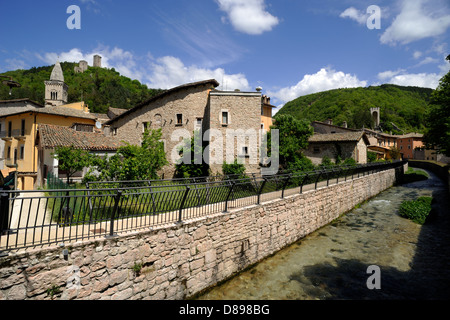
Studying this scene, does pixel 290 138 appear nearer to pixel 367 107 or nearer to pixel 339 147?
pixel 339 147

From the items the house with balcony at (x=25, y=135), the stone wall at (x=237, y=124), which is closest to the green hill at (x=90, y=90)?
the house with balcony at (x=25, y=135)

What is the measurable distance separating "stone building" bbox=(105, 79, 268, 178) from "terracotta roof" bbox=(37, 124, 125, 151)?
5530mm

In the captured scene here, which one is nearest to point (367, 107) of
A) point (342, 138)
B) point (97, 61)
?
point (342, 138)

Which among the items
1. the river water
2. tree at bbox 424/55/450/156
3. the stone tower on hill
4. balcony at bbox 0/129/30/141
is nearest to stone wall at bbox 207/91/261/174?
the river water

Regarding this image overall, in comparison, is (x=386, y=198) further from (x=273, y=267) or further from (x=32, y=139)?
(x=32, y=139)

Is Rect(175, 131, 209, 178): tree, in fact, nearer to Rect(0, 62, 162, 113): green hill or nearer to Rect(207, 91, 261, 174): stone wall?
Rect(207, 91, 261, 174): stone wall

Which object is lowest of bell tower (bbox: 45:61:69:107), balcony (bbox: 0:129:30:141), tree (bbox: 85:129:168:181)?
tree (bbox: 85:129:168:181)

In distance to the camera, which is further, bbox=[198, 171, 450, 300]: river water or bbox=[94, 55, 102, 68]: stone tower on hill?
bbox=[94, 55, 102, 68]: stone tower on hill

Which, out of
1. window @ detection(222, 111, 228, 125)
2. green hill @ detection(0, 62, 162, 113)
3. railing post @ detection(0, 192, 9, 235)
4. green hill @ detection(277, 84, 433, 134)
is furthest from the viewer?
green hill @ detection(277, 84, 433, 134)

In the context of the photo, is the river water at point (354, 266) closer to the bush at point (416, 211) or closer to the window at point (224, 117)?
the bush at point (416, 211)

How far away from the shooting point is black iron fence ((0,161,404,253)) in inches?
177

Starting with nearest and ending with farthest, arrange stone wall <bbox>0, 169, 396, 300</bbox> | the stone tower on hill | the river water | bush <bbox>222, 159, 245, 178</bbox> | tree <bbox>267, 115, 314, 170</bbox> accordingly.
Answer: stone wall <bbox>0, 169, 396, 300</bbox> → the river water → bush <bbox>222, 159, 245, 178</bbox> → tree <bbox>267, 115, 314, 170</bbox> → the stone tower on hill

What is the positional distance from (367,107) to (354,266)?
83641 millimetres
